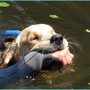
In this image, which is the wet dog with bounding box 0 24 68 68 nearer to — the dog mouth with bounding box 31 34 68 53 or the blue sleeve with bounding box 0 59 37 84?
the dog mouth with bounding box 31 34 68 53

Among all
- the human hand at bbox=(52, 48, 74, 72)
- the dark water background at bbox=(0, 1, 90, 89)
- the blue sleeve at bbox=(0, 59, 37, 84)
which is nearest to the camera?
the human hand at bbox=(52, 48, 74, 72)

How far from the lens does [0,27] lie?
353 inches

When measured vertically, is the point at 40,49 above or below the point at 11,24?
above

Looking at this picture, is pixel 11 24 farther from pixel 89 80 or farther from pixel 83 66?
pixel 89 80

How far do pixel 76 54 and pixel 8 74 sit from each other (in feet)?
8.33

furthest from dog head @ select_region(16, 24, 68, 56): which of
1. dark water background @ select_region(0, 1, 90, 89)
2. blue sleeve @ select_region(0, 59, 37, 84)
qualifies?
dark water background @ select_region(0, 1, 90, 89)

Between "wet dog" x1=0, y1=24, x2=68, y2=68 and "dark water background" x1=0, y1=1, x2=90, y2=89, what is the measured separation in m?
0.76

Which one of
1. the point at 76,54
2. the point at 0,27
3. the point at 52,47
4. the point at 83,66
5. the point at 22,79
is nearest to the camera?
the point at 52,47

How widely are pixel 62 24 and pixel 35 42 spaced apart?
320 cm

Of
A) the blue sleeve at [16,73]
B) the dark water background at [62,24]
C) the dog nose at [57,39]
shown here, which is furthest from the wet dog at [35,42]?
the dark water background at [62,24]

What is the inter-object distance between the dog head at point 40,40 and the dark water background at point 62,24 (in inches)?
29.7

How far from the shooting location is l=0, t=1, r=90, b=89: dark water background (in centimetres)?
614

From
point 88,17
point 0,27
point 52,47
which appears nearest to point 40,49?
point 52,47

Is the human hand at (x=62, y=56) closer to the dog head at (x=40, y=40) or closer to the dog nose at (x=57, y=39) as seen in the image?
the dog head at (x=40, y=40)
